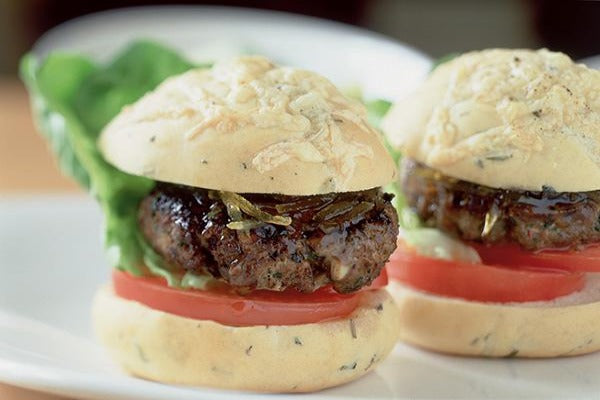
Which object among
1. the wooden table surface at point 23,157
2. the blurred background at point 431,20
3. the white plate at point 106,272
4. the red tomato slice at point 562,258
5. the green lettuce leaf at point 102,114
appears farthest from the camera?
the blurred background at point 431,20

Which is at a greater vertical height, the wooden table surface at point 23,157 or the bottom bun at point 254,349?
the bottom bun at point 254,349

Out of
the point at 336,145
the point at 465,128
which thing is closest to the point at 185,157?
the point at 336,145

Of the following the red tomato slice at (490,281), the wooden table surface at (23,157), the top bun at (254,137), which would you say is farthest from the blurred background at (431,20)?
the top bun at (254,137)

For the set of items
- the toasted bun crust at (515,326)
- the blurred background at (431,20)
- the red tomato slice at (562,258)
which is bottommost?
the blurred background at (431,20)

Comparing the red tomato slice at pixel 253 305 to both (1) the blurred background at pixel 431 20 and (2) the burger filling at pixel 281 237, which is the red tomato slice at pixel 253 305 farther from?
(1) the blurred background at pixel 431 20

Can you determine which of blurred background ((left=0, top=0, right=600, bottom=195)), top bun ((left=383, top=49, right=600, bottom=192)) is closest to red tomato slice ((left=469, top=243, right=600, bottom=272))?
top bun ((left=383, top=49, right=600, bottom=192))

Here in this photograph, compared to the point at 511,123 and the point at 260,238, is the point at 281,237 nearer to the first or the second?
the point at 260,238
